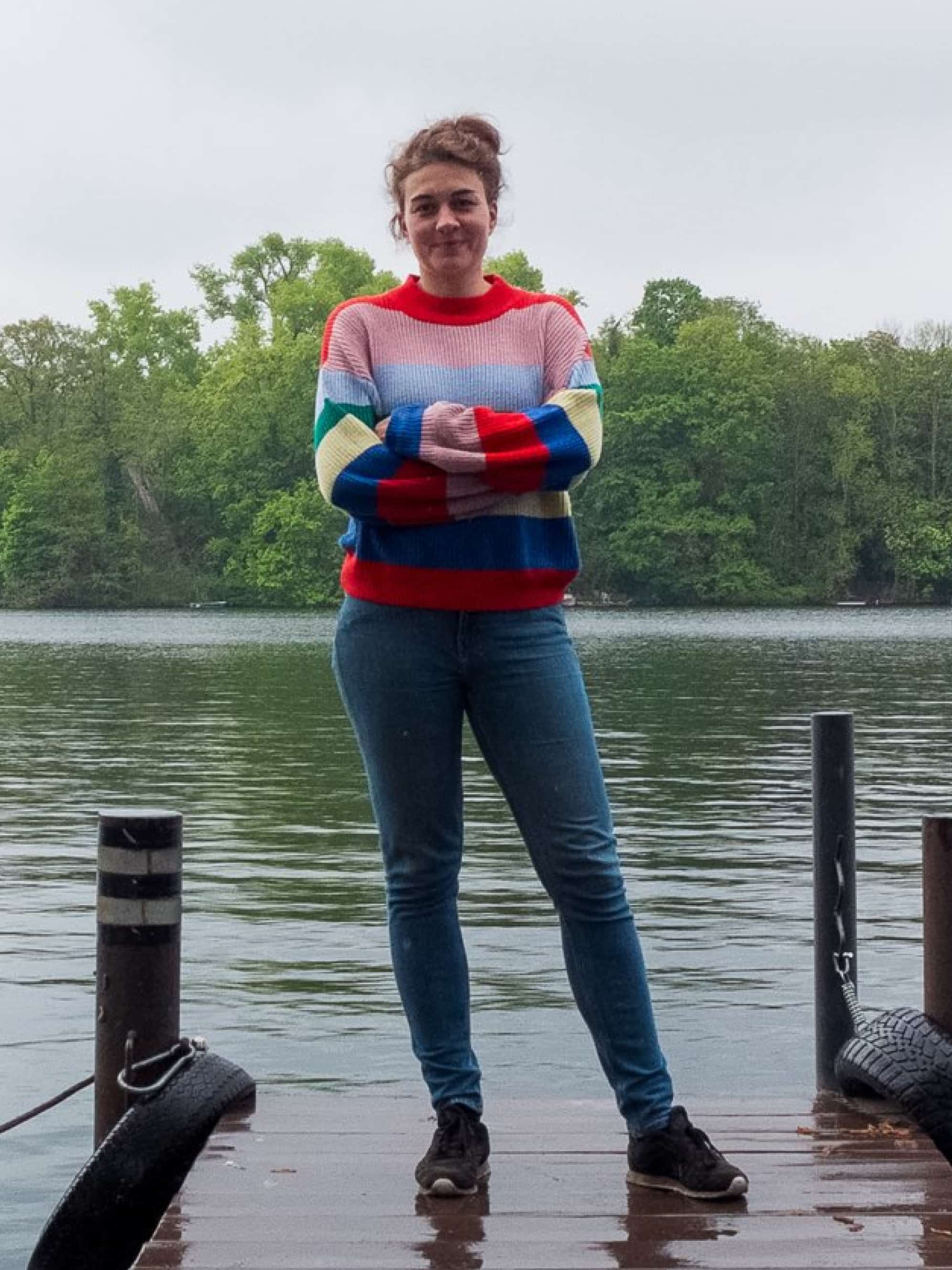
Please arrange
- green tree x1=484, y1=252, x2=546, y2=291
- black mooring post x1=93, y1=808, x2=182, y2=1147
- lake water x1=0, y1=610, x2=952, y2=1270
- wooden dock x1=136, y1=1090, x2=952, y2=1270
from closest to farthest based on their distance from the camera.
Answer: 1. wooden dock x1=136, y1=1090, x2=952, y2=1270
2. black mooring post x1=93, y1=808, x2=182, y2=1147
3. lake water x1=0, y1=610, x2=952, y2=1270
4. green tree x1=484, y1=252, x2=546, y2=291

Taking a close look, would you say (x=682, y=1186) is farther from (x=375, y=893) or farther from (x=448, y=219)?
(x=375, y=893)

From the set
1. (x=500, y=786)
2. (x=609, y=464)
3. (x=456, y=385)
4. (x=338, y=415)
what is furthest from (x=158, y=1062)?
(x=609, y=464)

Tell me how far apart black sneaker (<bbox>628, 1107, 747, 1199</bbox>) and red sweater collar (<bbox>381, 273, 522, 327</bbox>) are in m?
1.71

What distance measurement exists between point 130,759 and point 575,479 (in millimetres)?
18000

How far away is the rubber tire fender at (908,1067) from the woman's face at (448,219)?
2237 millimetres

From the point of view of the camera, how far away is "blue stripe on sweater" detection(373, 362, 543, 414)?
4605 millimetres

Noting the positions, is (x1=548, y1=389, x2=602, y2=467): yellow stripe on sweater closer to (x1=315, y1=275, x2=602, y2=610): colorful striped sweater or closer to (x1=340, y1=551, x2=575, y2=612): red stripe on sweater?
(x1=315, y1=275, x2=602, y2=610): colorful striped sweater

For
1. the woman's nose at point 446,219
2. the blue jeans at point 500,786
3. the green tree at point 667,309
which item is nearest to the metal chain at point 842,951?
the blue jeans at point 500,786

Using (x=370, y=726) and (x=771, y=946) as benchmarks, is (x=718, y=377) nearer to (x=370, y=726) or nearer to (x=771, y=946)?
(x=771, y=946)

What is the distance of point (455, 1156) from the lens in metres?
4.66

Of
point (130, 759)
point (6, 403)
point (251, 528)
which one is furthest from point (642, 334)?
point (130, 759)

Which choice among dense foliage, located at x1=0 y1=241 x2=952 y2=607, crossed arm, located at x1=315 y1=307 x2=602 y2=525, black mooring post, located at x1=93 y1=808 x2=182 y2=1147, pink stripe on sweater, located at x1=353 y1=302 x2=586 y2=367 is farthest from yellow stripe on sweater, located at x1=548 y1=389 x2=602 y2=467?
dense foliage, located at x1=0 y1=241 x2=952 y2=607

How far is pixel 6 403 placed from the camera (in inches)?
4377

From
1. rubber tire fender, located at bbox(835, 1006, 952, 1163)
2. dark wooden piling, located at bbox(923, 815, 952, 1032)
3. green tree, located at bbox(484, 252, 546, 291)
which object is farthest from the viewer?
green tree, located at bbox(484, 252, 546, 291)
